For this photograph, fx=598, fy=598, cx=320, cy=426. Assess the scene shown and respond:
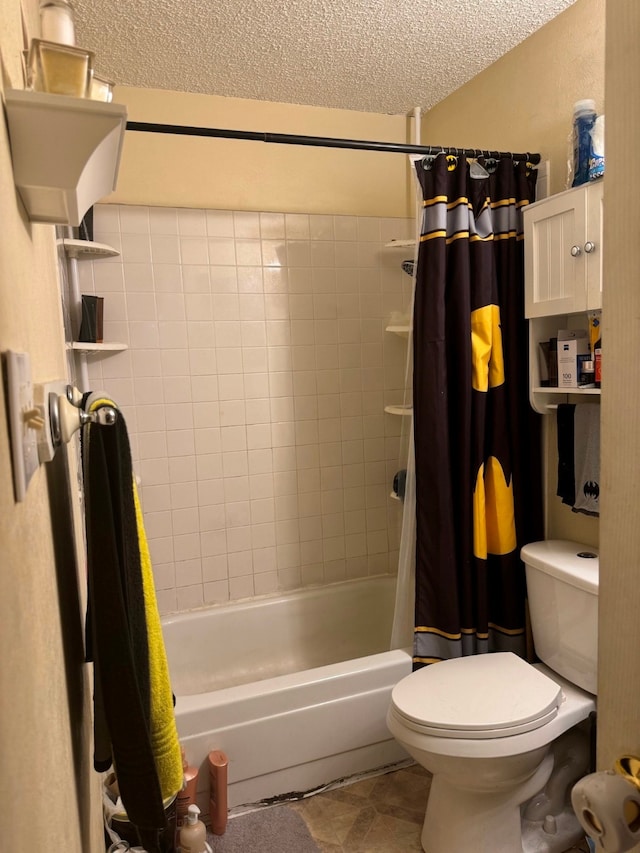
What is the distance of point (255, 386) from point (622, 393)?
6.55 ft

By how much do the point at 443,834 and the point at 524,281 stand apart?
1.68 meters

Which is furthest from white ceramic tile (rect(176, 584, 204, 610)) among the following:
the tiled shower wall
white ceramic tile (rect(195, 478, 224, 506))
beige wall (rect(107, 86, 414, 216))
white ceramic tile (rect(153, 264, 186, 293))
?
beige wall (rect(107, 86, 414, 216))

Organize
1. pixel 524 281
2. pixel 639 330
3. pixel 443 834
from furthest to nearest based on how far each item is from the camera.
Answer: pixel 524 281, pixel 443 834, pixel 639 330

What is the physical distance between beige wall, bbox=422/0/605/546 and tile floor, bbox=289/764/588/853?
99 cm

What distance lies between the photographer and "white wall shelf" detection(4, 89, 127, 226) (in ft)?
1.64

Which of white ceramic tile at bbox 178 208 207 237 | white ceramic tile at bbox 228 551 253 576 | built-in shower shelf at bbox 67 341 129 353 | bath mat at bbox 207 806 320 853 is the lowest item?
bath mat at bbox 207 806 320 853

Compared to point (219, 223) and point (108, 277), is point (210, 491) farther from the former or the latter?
point (219, 223)

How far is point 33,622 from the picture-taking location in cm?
50

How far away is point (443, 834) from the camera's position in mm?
1664

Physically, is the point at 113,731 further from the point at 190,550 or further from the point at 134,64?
the point at 134,64

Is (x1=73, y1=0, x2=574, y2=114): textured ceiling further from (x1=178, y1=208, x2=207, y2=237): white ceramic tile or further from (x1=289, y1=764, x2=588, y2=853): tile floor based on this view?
(x1=289, y1=764, x2=588, y2=853): tile floor

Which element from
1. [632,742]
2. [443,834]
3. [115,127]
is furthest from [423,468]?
[115,127]

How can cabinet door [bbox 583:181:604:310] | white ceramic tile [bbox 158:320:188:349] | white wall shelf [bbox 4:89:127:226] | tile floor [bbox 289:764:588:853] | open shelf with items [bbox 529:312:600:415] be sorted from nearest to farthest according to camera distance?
white wall shelf [bbox 4:89:127:226] < cabinet door [bbox 583:181:604:310] < tile floor [bbox 289:764:588:853] < open shelf with items [bbox 529:312:600:415] < white ceramic tile [bbox 158:320:188:349]

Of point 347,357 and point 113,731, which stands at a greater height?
point 347,357
